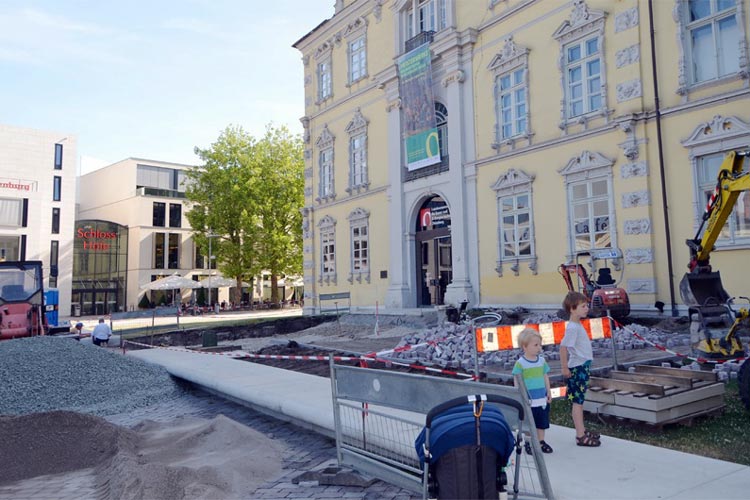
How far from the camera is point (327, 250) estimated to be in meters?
29.8

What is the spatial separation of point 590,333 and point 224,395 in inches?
255

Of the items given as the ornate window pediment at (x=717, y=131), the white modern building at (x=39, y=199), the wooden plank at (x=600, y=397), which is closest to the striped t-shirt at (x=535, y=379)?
the wooden plank at (x=600, y=397)

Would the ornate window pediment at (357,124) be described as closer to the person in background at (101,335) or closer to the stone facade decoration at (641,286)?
the person in background at (101,335)

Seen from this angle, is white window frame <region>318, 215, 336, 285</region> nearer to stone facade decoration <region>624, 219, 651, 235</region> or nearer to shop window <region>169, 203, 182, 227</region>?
stone facade decoration <region>624, 219, 651, 235</region>

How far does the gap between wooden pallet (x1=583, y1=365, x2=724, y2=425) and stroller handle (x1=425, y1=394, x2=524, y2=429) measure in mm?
3151

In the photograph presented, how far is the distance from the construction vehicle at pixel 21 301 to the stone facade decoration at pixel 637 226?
17736 mm

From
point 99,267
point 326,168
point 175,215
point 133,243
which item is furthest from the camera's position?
point 175,215

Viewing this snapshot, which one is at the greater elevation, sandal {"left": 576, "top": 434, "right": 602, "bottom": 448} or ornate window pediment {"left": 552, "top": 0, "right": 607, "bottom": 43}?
ornate window pediment {"left": 552, "top": 0, "right": 607, "bottom": 43}

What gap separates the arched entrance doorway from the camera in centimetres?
2353

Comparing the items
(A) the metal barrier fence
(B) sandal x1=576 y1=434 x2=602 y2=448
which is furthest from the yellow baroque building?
(A) the metal barrier fence

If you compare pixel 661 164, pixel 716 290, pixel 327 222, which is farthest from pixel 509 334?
pixel 327 222

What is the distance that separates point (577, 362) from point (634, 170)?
11829 millimetres

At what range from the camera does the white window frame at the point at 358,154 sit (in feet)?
88.3

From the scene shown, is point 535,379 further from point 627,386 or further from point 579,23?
point 579,23
